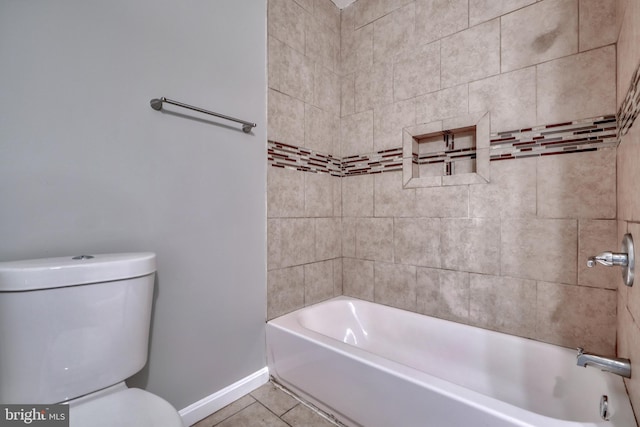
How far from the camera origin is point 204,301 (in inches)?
59.2

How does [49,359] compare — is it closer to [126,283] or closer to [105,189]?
[126,283]

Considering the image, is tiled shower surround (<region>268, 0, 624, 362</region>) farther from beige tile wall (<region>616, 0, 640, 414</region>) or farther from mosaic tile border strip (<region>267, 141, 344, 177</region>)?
beige tile wall (<region>616, 0, 640, 414</region>)

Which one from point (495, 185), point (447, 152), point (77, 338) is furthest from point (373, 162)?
point (77, 338)

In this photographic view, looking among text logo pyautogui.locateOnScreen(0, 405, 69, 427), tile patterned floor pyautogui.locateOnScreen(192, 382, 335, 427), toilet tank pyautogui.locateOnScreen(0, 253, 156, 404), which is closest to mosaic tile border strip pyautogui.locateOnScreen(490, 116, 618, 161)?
tile patterned floor pyautogui.locateOnScreen(192, 382, 335, 427)

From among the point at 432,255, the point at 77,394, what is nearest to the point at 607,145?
the point at 432,255

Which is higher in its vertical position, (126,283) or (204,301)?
(126,283)

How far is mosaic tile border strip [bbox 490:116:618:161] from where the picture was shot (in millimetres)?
1341

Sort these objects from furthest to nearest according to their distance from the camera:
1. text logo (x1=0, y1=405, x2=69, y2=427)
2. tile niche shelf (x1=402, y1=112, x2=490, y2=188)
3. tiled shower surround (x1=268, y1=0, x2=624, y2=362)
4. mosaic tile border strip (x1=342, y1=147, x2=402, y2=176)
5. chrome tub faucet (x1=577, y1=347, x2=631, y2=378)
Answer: mosaic tile border strip (x1=342, y1=147, x2=402, y2=176)
tile niche shelf (x1=402, y1=112, x2=490, y2=188)
tiled shower surround (x1=268, y1=0, x2=624, y2=362)
chrome tub faucet (x1=577, y1=347, x2=631, y2=378)
text logo (x1=0, y1=405, x2=69, y2=427)

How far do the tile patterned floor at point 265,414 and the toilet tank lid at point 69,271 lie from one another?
0.94m

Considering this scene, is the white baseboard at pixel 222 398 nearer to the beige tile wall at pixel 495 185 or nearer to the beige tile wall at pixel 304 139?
the beige tile wall at pixel 304 139

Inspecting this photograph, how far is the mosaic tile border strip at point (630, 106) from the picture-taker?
2.97 ft

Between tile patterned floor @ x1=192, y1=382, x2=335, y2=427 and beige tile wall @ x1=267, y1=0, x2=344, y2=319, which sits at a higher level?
beige tile wall @ x1=267, y1=0, x2=344, y2=319

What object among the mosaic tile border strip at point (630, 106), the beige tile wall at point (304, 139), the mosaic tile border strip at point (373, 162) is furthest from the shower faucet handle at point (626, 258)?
the beige tile wall at point (304, 139)

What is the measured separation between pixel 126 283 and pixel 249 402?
105cm
